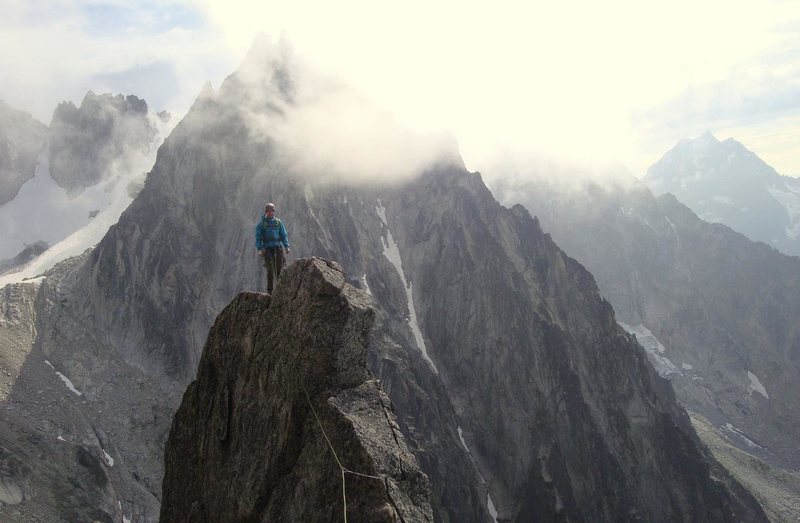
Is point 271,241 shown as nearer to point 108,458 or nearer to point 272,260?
point 272,260

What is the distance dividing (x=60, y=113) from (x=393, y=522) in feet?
707

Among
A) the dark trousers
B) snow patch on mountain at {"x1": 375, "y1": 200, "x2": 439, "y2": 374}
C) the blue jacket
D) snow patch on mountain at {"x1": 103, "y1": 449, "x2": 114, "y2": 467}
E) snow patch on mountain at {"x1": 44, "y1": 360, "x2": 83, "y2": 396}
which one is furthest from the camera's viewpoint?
snow patch on mountain at {"x1": 375, "y1": 200, "x2": 439, "y2": 374}

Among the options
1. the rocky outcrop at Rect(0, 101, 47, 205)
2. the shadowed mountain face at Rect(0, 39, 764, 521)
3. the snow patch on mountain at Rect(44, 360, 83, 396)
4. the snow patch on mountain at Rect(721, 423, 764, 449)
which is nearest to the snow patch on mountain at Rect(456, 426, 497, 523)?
the shadowed mountain face at Rect(0, 39, 764, 521)

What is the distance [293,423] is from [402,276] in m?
110

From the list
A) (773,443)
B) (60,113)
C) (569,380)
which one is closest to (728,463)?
(773,443)

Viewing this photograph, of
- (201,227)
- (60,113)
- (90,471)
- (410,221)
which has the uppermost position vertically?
(60,113)

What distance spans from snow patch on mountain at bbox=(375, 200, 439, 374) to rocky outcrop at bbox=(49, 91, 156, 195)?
10005 cm

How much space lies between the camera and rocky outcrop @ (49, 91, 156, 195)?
605 ft

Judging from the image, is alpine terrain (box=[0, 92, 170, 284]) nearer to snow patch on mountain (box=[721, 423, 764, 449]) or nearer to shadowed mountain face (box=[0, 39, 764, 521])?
shadowed mountain face (box=[0, 39, 764, 521])

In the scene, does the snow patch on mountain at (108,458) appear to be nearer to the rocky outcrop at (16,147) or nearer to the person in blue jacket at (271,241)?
the person in blue jacket at (271,241)

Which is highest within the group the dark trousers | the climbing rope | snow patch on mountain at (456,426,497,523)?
the dark trousers

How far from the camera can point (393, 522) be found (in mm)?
12039

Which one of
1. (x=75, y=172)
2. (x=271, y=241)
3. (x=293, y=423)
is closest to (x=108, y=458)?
(x=271, y=241)

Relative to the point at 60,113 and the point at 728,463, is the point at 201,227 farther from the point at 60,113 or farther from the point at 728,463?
the point at 728,463
